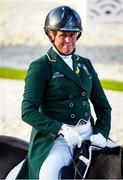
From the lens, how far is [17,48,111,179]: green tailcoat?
5.18 metres

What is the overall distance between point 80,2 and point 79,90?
12247 millimetres

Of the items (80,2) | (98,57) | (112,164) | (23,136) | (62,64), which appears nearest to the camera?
(112,164)

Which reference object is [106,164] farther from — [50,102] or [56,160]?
[50,102]

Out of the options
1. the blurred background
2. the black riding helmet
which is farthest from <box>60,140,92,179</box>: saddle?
the blurred background

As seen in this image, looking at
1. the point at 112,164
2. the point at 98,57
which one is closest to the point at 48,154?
the point at 112,164

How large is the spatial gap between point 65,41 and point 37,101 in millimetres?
468

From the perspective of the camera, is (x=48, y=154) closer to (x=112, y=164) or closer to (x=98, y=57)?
(x=112, y=164)

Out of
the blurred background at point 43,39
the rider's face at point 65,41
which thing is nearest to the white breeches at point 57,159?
the rider's face at point 65,41

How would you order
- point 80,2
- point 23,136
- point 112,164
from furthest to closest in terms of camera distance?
point 80,2 → point 23,136 → point 112,164

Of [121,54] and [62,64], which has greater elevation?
[62,64]

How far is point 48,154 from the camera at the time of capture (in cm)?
527

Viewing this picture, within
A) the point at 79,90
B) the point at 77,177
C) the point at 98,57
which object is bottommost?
the point at 98,57

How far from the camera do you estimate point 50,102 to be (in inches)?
210

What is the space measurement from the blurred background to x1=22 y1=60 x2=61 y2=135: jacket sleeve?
5.85 m
